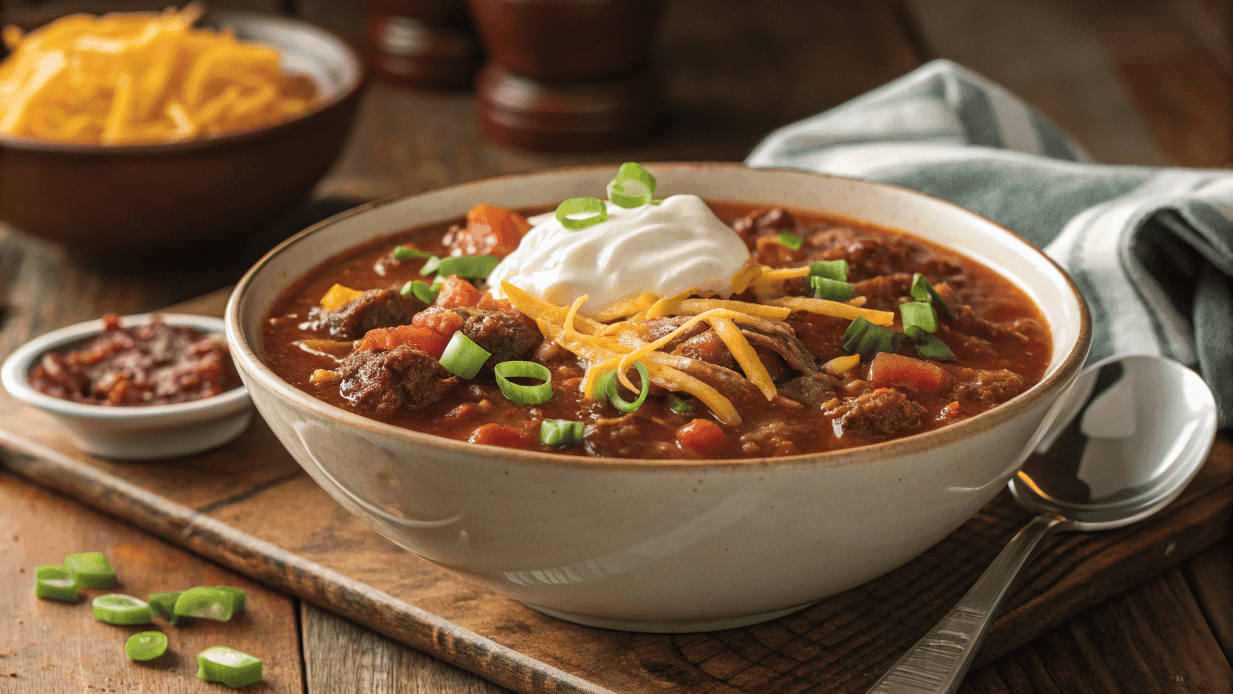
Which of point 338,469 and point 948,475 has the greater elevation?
point 948,475

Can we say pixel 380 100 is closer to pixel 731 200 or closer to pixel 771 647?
pixel 731 200

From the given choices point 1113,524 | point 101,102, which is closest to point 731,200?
point 1113,524

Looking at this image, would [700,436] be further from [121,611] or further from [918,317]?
[121,611]

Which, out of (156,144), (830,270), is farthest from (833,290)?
(156,144)

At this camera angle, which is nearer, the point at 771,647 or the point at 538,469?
the point at 538,469

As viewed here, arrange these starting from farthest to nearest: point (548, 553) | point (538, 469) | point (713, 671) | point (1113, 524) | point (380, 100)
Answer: point (380, 100) → point (1113, 524) → point (713, 671) → point (548, 553) → point (538, 469)
